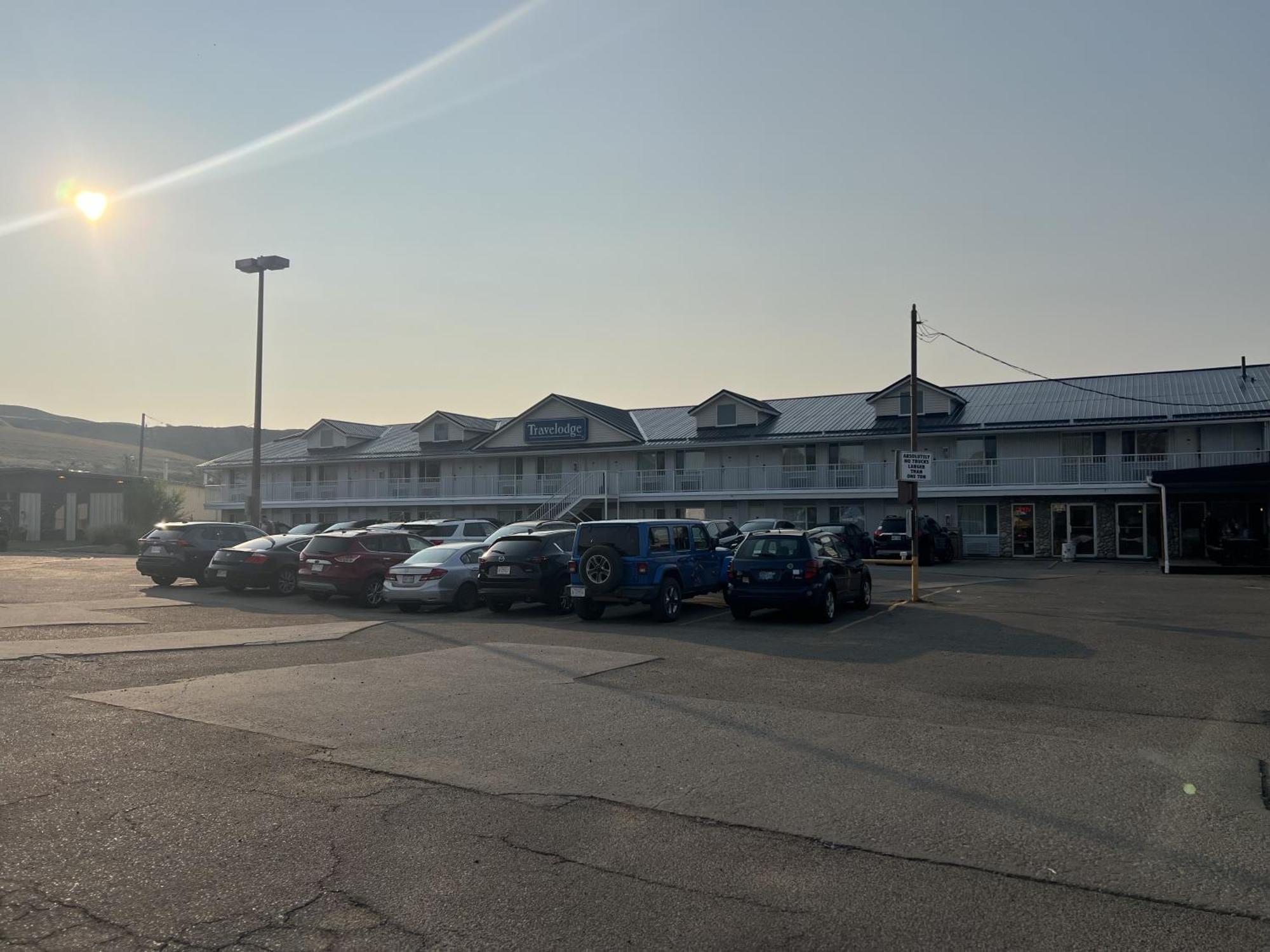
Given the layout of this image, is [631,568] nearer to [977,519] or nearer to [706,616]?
[706,616]

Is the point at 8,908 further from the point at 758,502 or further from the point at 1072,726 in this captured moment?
the point at 758,502

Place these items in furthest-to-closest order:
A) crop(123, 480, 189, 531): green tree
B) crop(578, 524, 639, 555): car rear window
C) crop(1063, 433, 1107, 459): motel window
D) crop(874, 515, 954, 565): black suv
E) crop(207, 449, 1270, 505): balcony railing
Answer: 1. crop(123, 480, 189, 531): green tree
2. crop(1063, 433, 1107, 459): motel window
3. crop(207, 449, 1270, 505): balcony railing
4. crop(874, 515, 954, 565): black suv
5. crop(578, 524, 639, 555): car rear window

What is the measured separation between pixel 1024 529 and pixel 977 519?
1.89m

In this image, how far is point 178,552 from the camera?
966 inches

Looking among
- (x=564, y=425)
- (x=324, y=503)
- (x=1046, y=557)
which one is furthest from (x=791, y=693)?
(x=324, y=503)

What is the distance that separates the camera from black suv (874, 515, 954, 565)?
3422 centimetres

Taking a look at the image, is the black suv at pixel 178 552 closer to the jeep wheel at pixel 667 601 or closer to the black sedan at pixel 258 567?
the black sedan at pixel 258 567

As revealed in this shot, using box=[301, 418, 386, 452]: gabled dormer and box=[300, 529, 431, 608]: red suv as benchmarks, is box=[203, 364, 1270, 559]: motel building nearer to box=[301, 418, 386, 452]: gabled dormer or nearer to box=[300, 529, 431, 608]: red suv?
box=[301, 418, 386, 452]: gabled dormer

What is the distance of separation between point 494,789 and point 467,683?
437 cm

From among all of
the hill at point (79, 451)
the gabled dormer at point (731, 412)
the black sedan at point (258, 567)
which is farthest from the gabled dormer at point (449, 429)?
the hill at point (79, 451)

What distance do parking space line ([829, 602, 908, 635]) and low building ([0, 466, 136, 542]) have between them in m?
47.6

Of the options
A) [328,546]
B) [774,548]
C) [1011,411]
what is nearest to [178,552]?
[328,546]

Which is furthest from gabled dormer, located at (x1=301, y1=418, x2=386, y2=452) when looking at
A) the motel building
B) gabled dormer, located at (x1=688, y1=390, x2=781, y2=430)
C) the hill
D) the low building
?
the hill

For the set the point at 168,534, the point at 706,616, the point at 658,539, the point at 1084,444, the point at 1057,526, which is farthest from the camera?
the point at 1084,444
